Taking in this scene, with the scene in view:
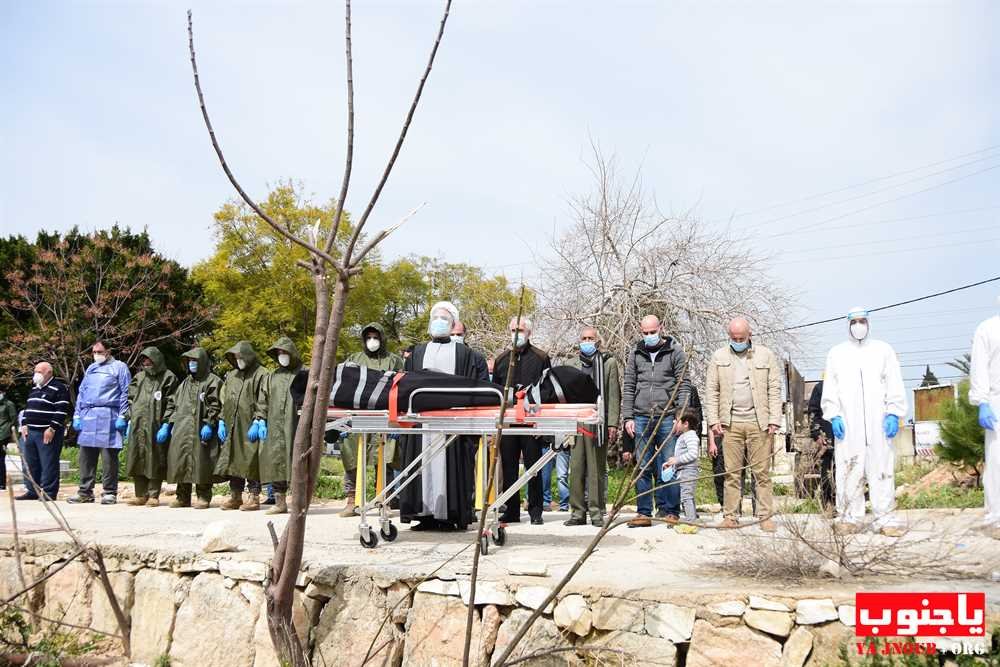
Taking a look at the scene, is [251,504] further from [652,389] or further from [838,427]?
[838,427]

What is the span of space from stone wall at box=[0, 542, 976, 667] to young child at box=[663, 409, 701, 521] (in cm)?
385

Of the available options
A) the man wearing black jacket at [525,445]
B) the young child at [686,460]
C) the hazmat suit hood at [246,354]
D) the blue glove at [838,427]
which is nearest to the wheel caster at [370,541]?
the man wearing black jacket at [525,445]

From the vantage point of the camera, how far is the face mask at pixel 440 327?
23.9 feet

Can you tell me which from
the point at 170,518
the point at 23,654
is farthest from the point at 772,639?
the point at 170,518

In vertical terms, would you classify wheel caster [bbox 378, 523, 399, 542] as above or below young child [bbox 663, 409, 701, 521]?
below

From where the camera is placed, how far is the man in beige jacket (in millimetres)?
7539

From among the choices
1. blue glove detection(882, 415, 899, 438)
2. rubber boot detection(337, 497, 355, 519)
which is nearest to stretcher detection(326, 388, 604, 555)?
blue glove detection(882, 415, 899, 438)

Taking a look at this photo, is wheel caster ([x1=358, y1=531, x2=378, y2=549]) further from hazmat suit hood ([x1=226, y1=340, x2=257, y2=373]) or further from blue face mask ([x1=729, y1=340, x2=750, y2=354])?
hazmat suit hood ([x1=226, y1=340, x2=257, y2=373])

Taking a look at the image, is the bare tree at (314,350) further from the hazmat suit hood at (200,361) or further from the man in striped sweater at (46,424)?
the man in striped sweater at (46,424)

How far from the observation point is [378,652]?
15.9ft

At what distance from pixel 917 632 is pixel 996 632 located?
317mm

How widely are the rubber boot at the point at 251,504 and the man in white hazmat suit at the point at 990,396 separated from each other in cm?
706

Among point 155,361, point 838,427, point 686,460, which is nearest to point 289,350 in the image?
point 155,361

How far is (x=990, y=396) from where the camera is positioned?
671cm
